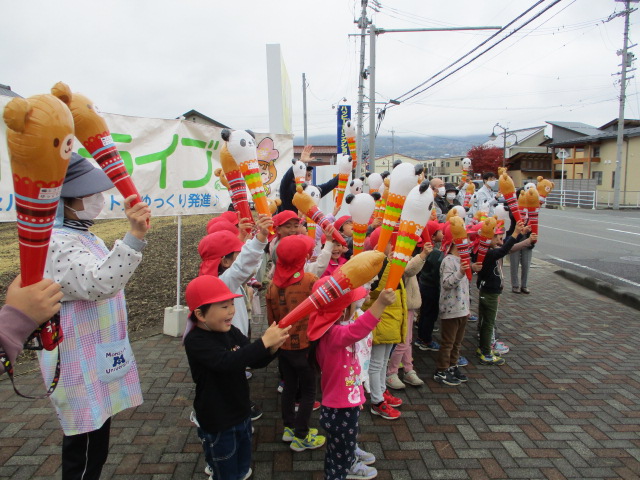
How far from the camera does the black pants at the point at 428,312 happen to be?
4.96 meters

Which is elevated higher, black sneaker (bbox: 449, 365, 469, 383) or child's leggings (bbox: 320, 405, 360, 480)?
child's leggings (bbox: 320, 405, 360, 480)

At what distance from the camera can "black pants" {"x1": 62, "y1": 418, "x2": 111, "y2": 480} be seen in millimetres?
2057

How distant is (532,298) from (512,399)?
3.81 m

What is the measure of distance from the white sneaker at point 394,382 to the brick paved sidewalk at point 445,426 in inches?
4.9

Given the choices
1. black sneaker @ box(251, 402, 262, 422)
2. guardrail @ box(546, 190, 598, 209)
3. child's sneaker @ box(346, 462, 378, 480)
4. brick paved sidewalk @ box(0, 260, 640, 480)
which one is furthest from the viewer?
guardrail @ box(546, 190, 598, 209)

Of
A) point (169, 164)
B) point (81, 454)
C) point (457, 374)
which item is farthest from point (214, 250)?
point (457, 374)

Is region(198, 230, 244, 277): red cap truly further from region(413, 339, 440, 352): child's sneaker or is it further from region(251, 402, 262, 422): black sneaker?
region(413, 339, 440, 352): child's sneaker

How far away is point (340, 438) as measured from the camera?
2.54m

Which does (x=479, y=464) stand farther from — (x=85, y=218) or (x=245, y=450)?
(x=85, y=218)

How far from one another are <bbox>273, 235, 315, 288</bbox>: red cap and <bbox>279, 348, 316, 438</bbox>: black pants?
1.81 ft

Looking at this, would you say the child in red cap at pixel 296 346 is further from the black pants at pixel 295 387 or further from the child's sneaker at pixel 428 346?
the child's sneaker at pixel 428 346

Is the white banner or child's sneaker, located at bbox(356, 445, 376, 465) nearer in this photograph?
child's sneaker, located at bbox(356, 445, 376, 465)

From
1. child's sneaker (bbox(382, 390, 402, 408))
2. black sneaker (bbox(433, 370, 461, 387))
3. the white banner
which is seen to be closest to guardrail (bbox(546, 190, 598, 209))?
black sneaker (bbox(433, 370, 461, 387))

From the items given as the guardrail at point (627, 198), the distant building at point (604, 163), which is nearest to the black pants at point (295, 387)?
the guardrail at point (627, 198)
